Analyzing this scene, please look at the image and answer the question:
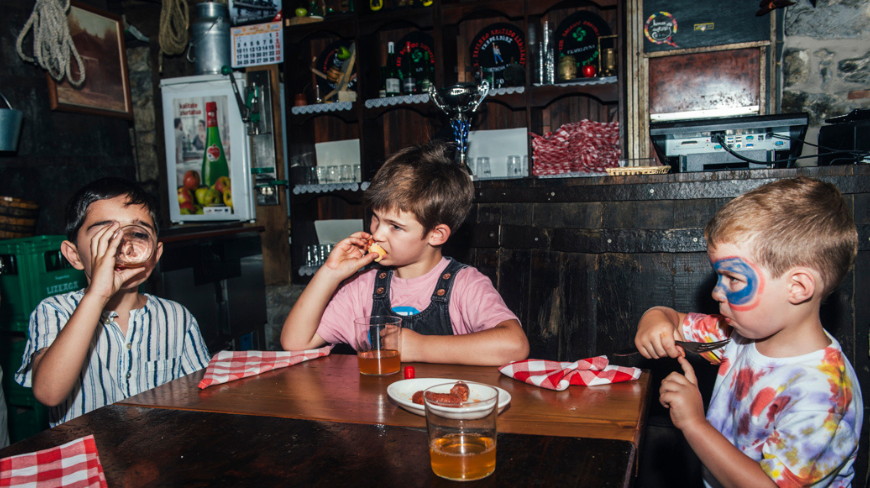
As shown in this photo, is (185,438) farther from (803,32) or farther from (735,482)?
(803,32)

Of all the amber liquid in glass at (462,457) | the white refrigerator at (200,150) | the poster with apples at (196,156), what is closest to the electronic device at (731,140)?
the amber liquid in glass at (462,457)

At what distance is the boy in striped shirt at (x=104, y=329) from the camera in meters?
1.47

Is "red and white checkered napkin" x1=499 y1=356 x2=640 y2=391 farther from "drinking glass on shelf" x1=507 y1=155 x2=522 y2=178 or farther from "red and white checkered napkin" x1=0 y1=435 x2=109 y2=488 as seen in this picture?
"drinking glass on shelf" x1=507 y1=155 x2=522 y2=178

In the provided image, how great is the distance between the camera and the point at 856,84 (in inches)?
146

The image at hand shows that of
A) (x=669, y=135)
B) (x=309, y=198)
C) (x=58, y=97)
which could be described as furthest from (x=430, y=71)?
(x=58, y=97)

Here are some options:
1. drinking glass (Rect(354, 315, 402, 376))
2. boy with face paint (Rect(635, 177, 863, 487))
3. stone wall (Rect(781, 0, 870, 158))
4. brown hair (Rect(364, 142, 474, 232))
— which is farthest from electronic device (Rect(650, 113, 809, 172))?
drinking glass (Rect(354, 315, 402, 376))

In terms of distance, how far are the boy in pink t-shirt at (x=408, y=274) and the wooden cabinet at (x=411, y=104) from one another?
237cm

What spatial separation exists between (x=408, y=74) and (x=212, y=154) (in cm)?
177

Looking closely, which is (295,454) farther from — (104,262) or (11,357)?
(11,357)

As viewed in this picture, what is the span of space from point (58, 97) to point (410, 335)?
4.03m

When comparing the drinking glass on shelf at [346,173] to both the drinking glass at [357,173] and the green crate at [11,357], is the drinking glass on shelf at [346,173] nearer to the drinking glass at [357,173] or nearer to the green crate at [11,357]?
the drinking glass at [357,173]

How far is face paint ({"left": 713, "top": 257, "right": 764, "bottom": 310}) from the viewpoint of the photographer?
1255mm

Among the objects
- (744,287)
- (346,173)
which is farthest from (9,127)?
(744,287)

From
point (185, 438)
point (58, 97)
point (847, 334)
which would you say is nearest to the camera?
point (185, 438)
